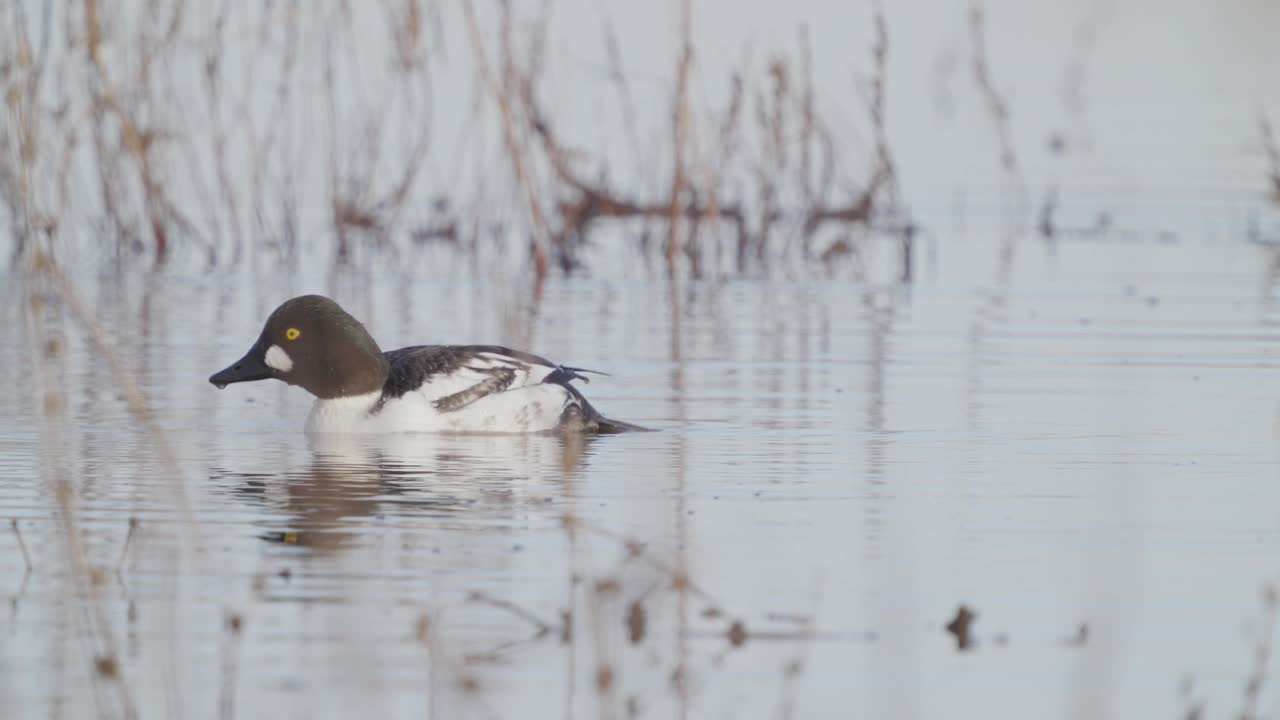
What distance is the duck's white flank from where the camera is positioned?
9.56 metres

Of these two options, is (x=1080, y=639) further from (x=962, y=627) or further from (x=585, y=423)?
(x=585, y=423)

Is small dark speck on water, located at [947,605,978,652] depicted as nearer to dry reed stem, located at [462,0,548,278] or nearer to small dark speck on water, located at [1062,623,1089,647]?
small dark speck on water, located at [1062,623,1089,647]

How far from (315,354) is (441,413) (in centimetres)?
62

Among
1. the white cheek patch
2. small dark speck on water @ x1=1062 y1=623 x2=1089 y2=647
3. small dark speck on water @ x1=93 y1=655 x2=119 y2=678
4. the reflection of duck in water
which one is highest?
the white cheek patch

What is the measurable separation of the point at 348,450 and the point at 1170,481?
10.2 feet

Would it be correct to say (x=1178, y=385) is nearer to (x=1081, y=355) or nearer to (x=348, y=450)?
(x=1081, y=355)

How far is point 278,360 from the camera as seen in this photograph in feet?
32.3

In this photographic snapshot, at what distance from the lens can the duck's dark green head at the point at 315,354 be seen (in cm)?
965

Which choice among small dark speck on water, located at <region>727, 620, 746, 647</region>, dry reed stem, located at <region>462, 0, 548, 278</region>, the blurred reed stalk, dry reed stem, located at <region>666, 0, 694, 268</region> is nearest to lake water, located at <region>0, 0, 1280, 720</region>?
small dark speck on water, located at <region>727, 620, 746, 647</region>

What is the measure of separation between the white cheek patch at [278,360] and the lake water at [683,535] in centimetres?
26

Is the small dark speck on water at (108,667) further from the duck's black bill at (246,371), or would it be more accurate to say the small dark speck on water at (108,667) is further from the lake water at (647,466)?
the duck's black bill at (246,371)

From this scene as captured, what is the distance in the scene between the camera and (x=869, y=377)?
11.1m

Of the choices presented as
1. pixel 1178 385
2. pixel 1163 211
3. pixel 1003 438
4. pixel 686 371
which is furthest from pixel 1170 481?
pixel 1163 211

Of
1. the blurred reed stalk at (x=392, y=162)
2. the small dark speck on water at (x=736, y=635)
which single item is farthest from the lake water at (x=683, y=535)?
the blurred reed stalk at (x=392, y=162)
